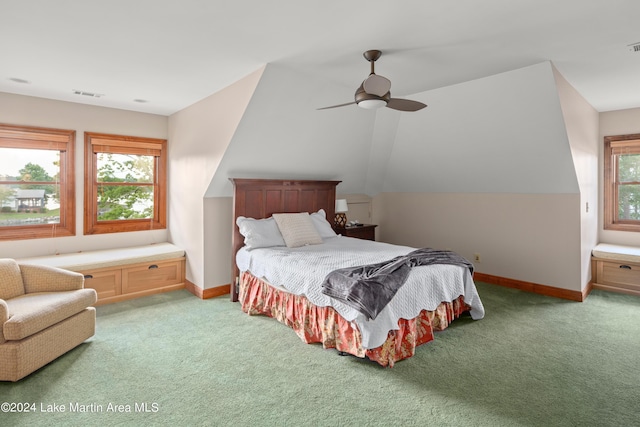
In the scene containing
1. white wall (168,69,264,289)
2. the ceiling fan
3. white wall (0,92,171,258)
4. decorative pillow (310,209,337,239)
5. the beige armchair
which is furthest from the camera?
decorative pillow (310,209,337,239)

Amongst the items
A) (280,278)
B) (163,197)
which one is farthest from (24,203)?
(280,278)

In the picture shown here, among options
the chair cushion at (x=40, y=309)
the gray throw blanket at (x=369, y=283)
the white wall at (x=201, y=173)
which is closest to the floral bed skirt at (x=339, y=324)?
the gray throw blanket at (x=369, y=283)

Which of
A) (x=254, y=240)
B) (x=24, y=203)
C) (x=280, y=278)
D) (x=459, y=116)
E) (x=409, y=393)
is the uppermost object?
(x=459, y=116)

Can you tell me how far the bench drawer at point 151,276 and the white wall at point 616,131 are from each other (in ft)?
19.4

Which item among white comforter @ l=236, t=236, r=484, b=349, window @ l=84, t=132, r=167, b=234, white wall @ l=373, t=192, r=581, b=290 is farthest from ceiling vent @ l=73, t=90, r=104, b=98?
white wall @ l=373, t=192, r=581, b=290

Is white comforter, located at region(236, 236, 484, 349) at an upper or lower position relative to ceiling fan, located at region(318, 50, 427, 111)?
lower

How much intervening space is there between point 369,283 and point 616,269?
3837 mm

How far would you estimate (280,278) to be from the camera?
3.34 meters

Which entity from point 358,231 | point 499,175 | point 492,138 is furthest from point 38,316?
point 499,175

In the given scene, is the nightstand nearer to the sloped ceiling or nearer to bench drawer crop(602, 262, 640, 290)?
the sloped ceiling

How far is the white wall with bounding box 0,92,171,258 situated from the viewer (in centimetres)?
400

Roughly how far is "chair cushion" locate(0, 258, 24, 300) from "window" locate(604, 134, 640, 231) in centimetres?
691

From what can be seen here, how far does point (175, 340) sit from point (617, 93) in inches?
213

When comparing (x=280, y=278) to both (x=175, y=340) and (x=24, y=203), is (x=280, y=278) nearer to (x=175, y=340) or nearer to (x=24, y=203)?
(x=175, y=340)
